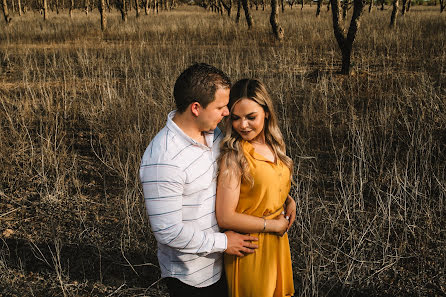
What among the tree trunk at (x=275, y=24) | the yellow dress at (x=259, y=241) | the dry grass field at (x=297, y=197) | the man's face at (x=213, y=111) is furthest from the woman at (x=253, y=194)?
the tree trunk at (x=275, y=24)

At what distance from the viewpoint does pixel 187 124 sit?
1.32m

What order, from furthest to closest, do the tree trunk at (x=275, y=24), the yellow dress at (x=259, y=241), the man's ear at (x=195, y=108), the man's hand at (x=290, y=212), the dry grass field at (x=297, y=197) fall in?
the tree trunk at (x=275, y=24)
the dry grass field at (x=297, y=197)
the man's hand at (x=290, y=212)
the yellow dress at (x=259, y=241)
the man's ear at (x=195, y=108)

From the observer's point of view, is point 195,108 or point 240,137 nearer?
point 195,108

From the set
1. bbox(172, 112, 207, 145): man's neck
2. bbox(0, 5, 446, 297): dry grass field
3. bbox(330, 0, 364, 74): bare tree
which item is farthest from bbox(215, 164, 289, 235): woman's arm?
bbox(330, 0, 364, 74): bare tree

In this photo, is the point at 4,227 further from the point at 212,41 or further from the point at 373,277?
the point at 212,41

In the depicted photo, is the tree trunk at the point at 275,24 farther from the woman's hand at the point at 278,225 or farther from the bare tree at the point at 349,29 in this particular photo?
the woman's hand at the point at 278,225

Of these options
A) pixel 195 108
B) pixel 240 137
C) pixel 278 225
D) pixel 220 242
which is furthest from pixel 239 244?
pixel 195 108

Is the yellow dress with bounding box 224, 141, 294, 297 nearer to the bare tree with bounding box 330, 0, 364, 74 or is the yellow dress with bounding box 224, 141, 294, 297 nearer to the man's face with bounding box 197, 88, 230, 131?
the man's face with bounding box 197, 88, 230, 131

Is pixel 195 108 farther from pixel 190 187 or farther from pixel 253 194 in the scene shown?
pixel 253 194

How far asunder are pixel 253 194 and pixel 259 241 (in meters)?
0.19

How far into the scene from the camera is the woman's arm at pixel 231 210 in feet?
4.42

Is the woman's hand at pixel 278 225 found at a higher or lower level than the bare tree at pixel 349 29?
lower

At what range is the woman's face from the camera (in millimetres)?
1441

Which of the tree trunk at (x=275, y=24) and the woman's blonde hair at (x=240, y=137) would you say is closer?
the woman's blonde hair at (x=240, y=137)
